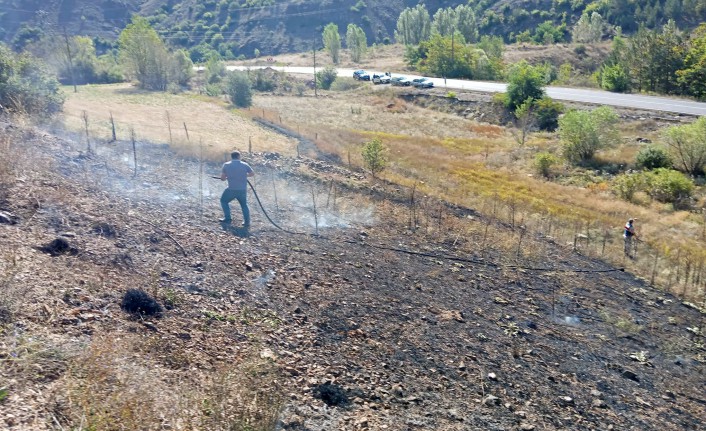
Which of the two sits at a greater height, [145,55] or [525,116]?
[145,55]

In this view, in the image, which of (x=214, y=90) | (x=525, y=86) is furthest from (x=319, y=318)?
(x=214, y=90)

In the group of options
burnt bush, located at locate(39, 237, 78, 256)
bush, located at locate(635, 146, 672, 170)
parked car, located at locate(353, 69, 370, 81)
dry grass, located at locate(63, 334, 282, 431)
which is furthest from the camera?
parked car, located at locate(353, 69, 370, 81)

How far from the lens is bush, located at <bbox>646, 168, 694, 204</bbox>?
23.6m

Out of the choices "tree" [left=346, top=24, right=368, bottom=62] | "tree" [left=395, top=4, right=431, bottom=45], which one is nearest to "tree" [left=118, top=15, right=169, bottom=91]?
"tree" [left=346, top=24, right=368, bottom=62]

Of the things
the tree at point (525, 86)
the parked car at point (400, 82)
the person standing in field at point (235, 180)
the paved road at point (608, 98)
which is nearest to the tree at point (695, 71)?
the paved road at point (608, 98)

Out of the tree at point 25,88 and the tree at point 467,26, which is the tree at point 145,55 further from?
the tree at point 467,26

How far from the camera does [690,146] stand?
2702cm

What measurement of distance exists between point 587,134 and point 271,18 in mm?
97650

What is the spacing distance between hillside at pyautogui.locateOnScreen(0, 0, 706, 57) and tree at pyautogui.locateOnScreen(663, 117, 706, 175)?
62.1 m

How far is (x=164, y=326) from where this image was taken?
23.5 ft

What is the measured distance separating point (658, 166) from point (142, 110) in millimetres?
26054

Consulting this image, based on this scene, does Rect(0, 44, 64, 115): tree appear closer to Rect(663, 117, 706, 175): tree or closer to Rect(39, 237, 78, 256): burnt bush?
Rect(39, 237, 78, 256): burnt bush

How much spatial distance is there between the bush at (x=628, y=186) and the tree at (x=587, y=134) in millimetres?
4426

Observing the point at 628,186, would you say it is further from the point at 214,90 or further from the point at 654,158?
the point at 214,90
